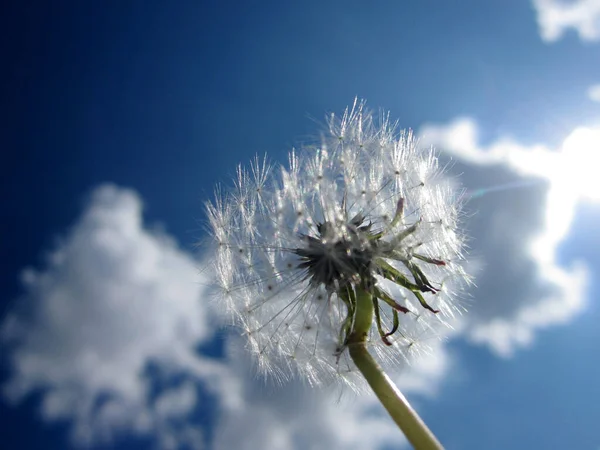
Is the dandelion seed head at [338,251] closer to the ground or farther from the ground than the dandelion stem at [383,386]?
farther from the ground

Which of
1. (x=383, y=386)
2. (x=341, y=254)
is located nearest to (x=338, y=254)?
(x=341, y=254)

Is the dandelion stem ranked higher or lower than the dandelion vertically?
lower

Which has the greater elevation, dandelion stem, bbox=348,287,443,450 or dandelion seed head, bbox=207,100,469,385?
dandelion seed head, bbox=207,100,469,385

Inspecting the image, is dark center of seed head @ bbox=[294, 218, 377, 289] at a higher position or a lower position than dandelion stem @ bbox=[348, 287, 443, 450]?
higher

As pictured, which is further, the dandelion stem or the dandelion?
the dandelion

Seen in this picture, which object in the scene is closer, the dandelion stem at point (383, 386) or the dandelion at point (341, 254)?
the dandelion stem at point (383, 386)

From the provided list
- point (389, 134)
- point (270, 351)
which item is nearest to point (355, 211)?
point (389, 134)

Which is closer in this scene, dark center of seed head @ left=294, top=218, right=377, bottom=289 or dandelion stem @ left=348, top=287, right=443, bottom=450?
dandelion stem @ left=348, top=287, right=443, bottom=450
